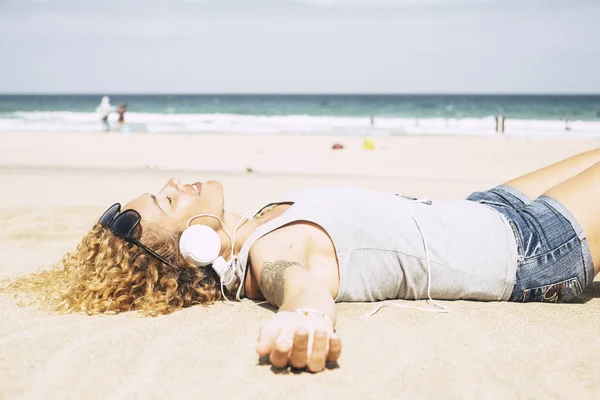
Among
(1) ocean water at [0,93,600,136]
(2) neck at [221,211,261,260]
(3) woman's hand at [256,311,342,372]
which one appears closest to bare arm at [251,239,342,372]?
(3) woman's hand at [256,311,342,372]

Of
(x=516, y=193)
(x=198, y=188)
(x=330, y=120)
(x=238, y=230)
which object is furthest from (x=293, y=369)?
(x=330, y=120)

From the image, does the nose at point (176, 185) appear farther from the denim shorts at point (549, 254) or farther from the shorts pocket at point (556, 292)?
the shorts pocket at point (556, 292)

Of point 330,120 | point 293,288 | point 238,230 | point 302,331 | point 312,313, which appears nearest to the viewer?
point 302,331

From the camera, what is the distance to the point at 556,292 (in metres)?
3.58

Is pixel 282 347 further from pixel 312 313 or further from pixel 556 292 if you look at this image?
pixel 556 292

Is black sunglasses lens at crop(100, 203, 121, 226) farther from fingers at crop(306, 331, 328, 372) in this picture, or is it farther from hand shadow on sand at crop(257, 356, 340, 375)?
fingers at crop(306, 331, 328, 372)

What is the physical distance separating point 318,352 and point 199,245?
1.24m

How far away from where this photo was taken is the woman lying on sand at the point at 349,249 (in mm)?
3457

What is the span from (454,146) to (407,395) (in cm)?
1693

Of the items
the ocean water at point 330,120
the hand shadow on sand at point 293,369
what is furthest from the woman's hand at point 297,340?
the ocean water at point 330,120

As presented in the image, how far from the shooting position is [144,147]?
1831 centimetres

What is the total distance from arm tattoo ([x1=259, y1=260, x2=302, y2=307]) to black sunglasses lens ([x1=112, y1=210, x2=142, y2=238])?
2.52 ft

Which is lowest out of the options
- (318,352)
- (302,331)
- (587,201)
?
(318,352)

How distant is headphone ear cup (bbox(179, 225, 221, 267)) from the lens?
11.5 ft
